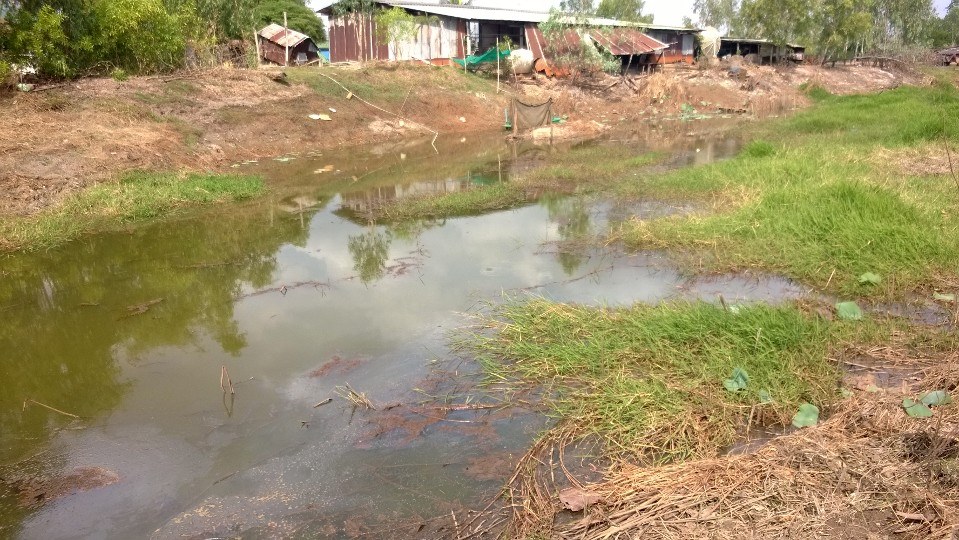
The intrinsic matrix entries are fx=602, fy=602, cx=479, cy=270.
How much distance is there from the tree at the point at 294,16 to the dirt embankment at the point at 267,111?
15.4m

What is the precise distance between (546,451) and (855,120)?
19.1 meters

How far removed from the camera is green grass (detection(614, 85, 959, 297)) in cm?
644

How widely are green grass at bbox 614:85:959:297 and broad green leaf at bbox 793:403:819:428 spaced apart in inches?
100

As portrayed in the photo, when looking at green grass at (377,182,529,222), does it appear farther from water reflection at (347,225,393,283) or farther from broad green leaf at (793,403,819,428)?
broad green leaf at (793,403,819,428)

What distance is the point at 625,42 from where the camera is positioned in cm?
3328

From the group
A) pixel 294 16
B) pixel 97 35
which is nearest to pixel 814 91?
pixel 294 16

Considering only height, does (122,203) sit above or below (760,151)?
below

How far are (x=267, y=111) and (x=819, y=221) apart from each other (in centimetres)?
1583

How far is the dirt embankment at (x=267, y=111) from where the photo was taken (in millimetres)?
11961

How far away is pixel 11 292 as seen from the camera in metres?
7.43

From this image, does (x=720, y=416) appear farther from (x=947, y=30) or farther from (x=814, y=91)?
(x=947, y=30)

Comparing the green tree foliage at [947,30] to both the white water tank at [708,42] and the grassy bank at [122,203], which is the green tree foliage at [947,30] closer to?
the white water tank at [708,42]

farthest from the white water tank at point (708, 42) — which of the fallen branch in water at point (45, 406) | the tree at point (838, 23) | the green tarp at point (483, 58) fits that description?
the fallen branch in water at point (45, 406)

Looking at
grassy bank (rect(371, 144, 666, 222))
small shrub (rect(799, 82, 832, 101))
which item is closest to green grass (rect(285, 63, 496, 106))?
grassy bank (rect(371, 144, 666, 222))
